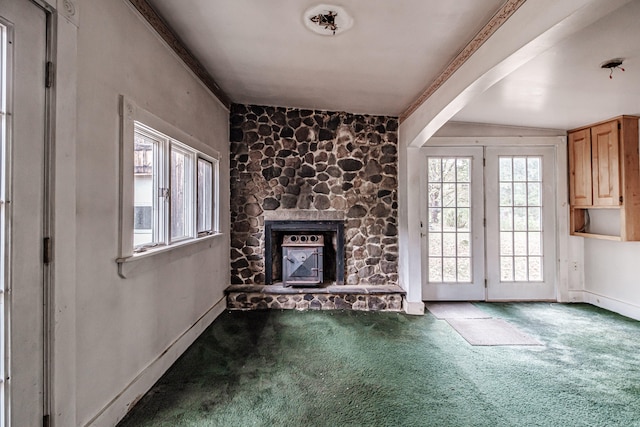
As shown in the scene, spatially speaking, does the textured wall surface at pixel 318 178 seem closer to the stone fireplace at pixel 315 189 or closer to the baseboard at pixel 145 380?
the stone fireplace at pixel 315 189

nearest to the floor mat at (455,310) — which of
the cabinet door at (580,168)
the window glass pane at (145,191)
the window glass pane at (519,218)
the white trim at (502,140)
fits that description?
the window glass pane at (519,218)

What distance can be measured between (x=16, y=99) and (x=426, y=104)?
316cm

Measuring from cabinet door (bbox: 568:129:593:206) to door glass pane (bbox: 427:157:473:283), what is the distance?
1.36 meters

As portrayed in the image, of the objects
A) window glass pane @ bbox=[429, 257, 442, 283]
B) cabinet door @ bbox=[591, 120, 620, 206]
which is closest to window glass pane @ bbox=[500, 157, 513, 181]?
cabinet door @ bbox=[591, 120, 620, 206]

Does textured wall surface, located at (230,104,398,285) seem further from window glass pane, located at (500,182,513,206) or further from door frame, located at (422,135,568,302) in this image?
window glass pane, located at (500,182,513,206)

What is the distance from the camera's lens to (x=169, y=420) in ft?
5.98

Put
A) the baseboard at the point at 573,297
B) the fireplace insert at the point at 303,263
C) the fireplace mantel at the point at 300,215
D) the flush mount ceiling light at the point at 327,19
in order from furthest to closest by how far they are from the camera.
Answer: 1. the baseboard at the point at 573,297
2. the fireplace mantel at the point at 300,215
3. the fireplace insert at the point at 303,263
4. the flush mount ceiling light at the point at 327,19

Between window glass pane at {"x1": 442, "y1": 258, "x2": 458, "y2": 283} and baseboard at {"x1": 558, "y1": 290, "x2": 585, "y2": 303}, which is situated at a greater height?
window glass pane at {"x1": 442, "y1": 258, "x2": 458, "y2": 283}

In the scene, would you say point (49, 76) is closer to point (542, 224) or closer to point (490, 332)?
point (490, 332)

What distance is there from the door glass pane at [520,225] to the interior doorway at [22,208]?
475cm

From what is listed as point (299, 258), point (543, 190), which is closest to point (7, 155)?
point (299, 258)

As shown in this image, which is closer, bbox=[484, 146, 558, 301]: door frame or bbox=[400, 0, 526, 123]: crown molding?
bbox=[400, 0, 526, 123]: crown molding

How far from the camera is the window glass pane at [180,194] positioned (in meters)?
2.70

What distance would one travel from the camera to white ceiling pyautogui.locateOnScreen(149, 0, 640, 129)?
1.95m
